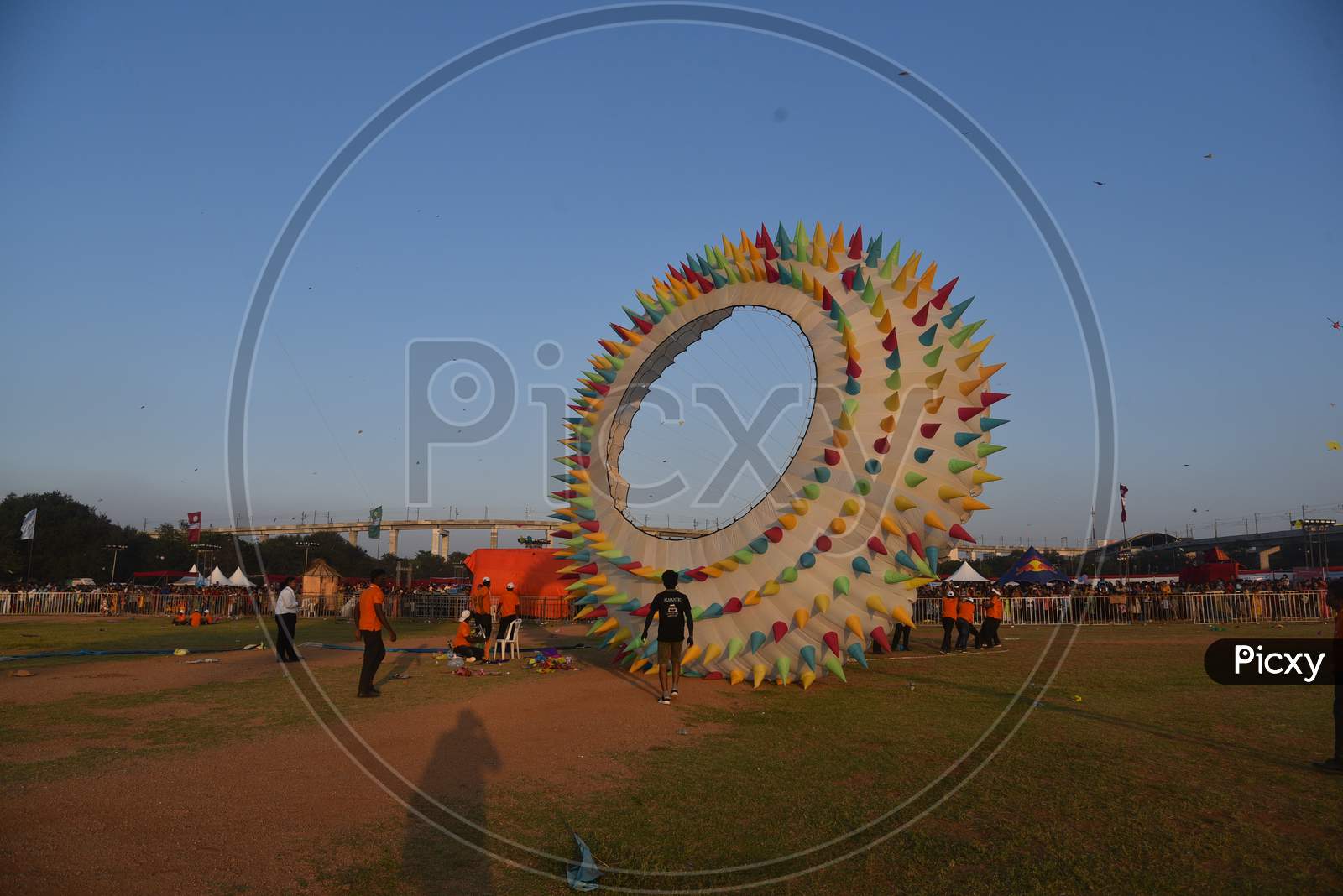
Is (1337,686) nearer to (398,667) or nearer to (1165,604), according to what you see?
(398,667)

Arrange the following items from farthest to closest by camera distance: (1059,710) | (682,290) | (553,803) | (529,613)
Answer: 1. (529,613)
2. (682,290)
3. (1059,710)
4. (553,803)

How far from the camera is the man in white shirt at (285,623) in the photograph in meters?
15.6

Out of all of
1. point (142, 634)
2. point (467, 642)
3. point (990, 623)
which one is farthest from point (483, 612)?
point (142, 634)

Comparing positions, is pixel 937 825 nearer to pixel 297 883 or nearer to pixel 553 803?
pixel 553 803

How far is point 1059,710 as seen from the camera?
10578 millimetres

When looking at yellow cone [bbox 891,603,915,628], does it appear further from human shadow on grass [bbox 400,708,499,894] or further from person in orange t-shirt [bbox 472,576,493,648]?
person in orange t-shirt [bbox 472,576,493,648]

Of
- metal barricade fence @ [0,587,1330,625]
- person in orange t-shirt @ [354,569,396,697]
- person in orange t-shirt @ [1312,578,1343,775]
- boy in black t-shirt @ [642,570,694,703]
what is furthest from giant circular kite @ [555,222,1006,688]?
metal barricade fence @ [0,587,1330,625]

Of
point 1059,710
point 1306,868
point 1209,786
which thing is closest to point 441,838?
point 1306,868

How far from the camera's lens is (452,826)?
5914mm

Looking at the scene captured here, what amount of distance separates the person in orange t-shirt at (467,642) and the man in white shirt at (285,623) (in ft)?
9.49

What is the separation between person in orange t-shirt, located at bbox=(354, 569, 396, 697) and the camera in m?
11.7

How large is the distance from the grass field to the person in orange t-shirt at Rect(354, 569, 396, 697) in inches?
28.5

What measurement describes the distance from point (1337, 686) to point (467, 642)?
1275 centimetres

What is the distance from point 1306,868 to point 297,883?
5.77m
